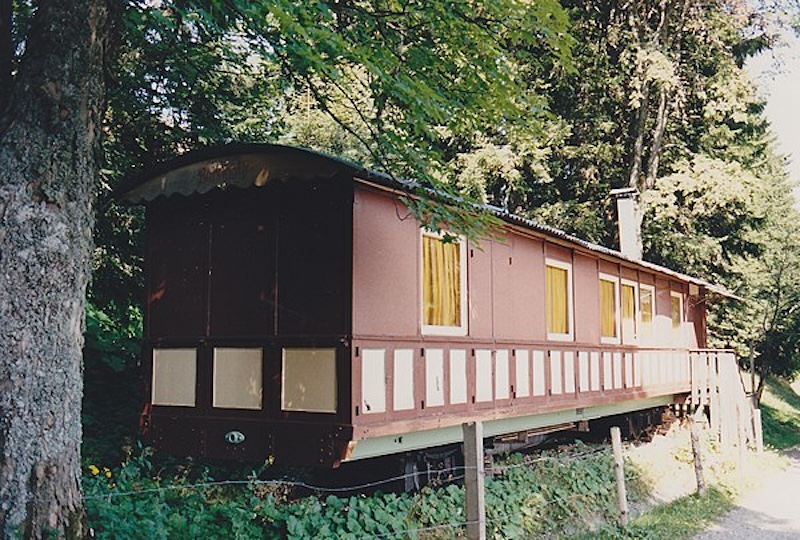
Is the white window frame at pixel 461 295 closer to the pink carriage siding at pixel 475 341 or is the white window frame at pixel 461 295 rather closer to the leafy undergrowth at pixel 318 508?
the pink carriage siding at pixel 475 341

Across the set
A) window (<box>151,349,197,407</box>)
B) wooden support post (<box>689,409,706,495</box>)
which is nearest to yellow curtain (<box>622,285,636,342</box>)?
wooden support post (<box>689,409,706,495</box>)

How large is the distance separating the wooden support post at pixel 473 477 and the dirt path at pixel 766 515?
452 centimetres

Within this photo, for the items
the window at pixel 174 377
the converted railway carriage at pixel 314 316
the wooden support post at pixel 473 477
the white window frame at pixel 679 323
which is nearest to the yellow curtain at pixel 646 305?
the white window frame at pixel 679 323

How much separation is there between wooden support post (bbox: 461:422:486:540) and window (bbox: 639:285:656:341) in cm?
1021

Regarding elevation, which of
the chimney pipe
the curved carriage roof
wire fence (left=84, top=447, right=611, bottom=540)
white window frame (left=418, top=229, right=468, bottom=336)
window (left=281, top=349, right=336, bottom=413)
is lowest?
wire fence (left=84, top=447, right=611, bottom=540)

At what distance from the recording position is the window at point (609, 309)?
45.3ft

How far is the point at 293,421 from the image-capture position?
7.78m

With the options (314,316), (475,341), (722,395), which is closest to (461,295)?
(475,341)

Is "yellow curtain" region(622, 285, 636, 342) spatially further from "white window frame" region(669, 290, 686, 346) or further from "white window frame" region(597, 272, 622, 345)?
"white window frame" region(669, 290, 686, 346)

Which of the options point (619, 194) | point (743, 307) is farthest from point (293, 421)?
point (743, 307)

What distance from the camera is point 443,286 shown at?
9.15m

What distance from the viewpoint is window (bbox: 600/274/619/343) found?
13798mm

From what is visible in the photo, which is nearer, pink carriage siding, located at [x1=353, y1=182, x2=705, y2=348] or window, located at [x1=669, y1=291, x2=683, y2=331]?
pink carriage siding, located at [x1=353, y1=182, x2=705, y2=348]

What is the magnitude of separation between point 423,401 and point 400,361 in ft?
1.96
